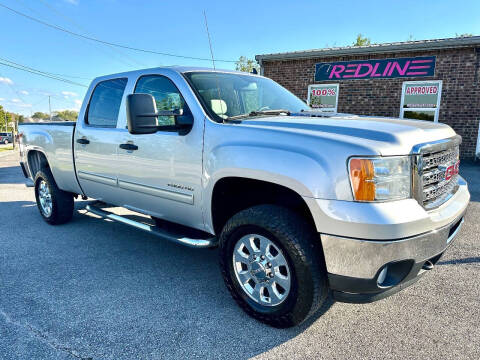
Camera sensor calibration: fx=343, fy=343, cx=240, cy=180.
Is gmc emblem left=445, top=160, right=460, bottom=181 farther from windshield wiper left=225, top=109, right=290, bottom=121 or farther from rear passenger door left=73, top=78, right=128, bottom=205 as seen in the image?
rear passenger door left=73, top=78, right=128, bottom=205

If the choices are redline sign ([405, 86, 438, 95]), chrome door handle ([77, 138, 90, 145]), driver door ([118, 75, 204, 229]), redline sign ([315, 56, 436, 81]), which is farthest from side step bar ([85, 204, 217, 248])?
redline sign ([405, 86, 438, 95])

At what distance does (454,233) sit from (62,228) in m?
4.72

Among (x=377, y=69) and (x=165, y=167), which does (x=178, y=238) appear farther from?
(x=377, y=69)

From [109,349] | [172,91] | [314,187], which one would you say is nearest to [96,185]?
[172,91]

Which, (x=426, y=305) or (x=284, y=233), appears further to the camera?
(x=426, y=305)

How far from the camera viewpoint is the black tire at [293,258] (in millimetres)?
2189

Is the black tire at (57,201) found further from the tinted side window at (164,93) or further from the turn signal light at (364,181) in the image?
the turn signal light at (364,181)

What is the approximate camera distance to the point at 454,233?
99.4 inches

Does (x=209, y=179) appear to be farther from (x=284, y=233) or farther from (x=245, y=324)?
(x=245, y=324)

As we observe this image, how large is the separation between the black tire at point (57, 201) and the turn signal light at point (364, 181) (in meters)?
4.23

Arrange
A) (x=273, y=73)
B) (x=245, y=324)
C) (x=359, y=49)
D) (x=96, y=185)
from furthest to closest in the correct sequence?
(x=273, y=73)
(x=359, y=49)
(x=96, y=185)
(x=245, y=324)

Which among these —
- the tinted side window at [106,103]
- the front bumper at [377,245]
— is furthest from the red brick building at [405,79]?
the front bumper at [377,245]

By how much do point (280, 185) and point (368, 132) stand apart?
0.64 meters

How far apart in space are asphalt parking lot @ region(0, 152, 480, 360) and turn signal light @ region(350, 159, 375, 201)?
40.6 inches
